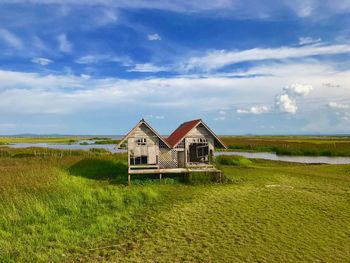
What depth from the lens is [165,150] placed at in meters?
23.4

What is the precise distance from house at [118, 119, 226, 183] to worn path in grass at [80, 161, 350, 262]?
13.3 ft

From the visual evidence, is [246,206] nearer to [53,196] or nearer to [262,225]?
[262,225]

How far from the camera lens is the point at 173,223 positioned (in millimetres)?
12445

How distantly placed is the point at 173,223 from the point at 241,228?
2.69m

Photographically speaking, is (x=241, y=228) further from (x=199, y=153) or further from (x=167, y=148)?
(x=199, y=153)

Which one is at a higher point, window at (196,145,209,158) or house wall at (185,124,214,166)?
house wall at (185,124,214,166)

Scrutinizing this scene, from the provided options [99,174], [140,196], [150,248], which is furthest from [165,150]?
[150,248]

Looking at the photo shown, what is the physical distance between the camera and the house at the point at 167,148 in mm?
22250

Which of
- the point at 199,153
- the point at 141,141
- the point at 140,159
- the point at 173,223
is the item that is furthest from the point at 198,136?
the point at 173,223

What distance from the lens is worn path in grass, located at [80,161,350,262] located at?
9633 mm

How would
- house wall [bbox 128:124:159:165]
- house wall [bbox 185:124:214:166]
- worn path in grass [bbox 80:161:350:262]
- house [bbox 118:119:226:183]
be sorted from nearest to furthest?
worn path in grass [bbox 80:161:350:262], house [bbox 118:119:226:183], house wall [bbox 128:124:159:165], house wall [bbox 185:124:214:166]

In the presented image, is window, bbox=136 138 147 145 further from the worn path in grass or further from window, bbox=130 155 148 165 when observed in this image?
the worn path in grass

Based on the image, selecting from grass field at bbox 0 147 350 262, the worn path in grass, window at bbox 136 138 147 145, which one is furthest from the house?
the worn path in grass

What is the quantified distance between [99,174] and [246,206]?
13.6 metres
